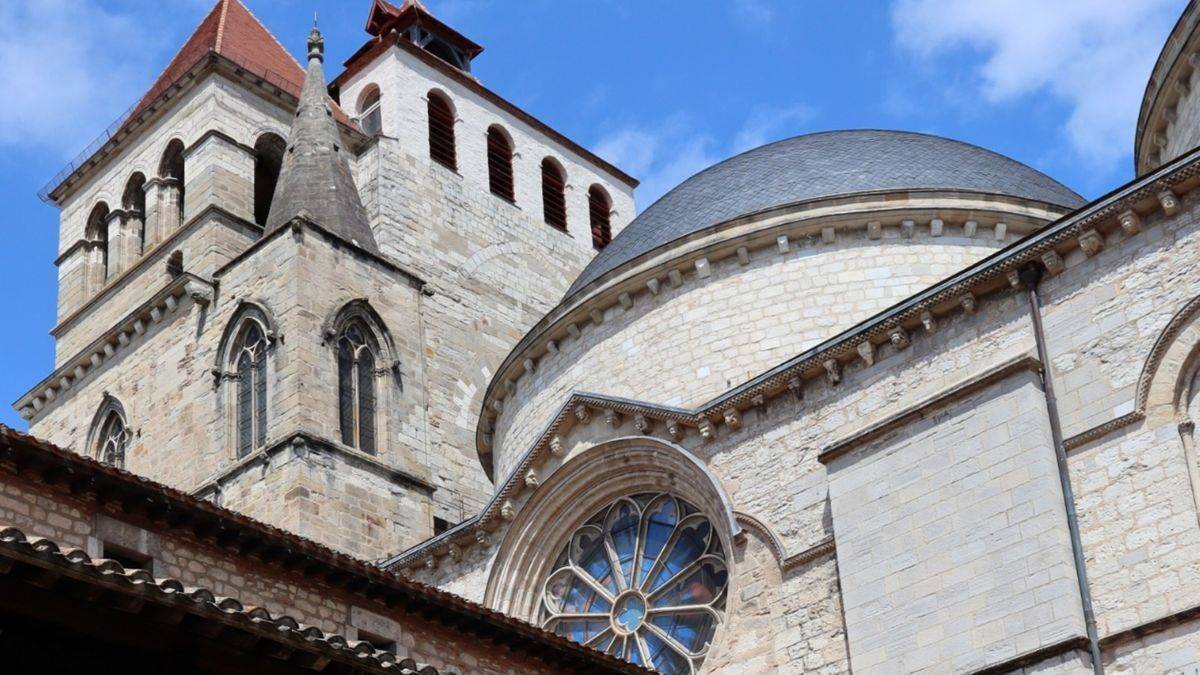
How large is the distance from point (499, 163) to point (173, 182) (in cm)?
647

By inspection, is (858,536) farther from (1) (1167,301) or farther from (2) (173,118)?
(2) (173,118)

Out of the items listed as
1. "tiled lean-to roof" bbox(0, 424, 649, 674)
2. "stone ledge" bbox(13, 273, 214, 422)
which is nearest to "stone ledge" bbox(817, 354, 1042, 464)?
"tiled lean-to roof" bbox(0, 424, 649, 674)

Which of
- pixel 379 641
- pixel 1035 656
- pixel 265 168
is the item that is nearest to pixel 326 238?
pixel 265 168

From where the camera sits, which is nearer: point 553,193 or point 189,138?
point 189,138

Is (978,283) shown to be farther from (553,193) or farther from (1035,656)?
(553,193)

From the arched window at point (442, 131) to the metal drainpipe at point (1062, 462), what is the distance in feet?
59.2

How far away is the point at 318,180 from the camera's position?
91.8ft

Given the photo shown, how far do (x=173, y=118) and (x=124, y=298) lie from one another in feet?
11.2

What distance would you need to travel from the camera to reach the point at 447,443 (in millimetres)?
27891

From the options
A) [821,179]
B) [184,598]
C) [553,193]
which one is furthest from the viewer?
[553,193]

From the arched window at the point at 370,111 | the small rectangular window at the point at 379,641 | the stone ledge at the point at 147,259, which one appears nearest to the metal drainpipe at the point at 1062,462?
the small rectangular window at the point at 379,641

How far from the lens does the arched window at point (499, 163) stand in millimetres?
34281

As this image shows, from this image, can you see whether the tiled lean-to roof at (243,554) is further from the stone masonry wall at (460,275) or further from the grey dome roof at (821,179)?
the stone masonry wall at (460,275)

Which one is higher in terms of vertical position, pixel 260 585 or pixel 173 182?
pixel 173 182
